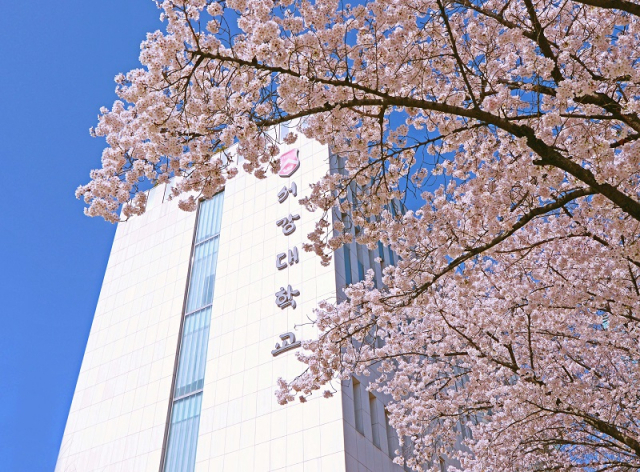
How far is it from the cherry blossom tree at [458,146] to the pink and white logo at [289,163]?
13321mm

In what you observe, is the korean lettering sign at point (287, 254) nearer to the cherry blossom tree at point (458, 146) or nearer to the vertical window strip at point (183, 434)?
the vertical window strip at point (183, 434)

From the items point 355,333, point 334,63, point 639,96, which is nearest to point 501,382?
point 355,333

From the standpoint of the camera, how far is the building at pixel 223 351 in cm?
1642

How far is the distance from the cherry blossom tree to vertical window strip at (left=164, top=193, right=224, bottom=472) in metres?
11.2

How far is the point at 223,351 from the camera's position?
1991cm

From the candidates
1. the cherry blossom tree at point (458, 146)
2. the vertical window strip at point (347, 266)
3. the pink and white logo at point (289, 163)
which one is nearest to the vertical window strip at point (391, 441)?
the vertical window strip at point (347, 266)

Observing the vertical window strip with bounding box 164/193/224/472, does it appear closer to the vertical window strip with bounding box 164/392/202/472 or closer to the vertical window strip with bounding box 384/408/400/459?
the vertical window strip with bounding box 164/392/202/472

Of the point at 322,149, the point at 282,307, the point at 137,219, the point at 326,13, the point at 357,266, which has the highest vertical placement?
the point at 137,219

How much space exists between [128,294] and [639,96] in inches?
938

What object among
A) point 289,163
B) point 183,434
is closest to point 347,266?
point 289,163

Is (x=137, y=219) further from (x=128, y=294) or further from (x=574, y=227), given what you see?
(x=574, y=227)

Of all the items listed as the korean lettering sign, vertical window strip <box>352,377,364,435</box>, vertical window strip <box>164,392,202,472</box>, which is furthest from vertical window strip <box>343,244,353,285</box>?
vertical window strip <box>164,392,202,472</box>

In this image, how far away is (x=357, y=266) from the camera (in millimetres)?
20359

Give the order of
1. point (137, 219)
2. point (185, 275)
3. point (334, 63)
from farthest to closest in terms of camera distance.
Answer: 1. point (137, 219)
2. point (185, 275)
3. point (334, 63)
